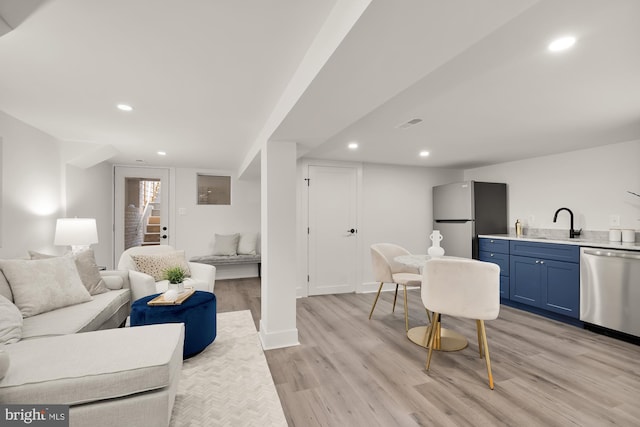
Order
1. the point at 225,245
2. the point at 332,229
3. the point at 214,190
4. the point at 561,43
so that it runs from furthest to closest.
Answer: the point at 214,190
the point at 225,245
the point at 332,229
the point at 561,43

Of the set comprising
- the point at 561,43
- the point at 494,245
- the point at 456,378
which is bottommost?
the point at 456,378

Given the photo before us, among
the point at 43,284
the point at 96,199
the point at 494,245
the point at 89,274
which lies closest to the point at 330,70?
the point at 43,284

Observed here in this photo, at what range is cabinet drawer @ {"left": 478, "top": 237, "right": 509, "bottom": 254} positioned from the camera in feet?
13.5

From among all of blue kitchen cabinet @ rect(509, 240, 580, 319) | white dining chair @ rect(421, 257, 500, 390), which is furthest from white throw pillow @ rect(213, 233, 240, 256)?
blue kitchen cabinet @ rect(509, 240, 580, 319)

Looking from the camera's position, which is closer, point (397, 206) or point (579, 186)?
point (579, 186)

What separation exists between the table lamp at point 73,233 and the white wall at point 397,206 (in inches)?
142

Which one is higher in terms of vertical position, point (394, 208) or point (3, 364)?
point (394, 208)

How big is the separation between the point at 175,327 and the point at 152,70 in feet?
5.57

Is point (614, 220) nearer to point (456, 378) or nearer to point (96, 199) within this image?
point (456, 378)

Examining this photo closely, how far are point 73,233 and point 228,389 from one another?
2649 mm

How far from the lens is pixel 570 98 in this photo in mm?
2207

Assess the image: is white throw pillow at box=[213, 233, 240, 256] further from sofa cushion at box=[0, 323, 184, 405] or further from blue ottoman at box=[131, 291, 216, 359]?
sofa cushion at box=[0, 323, 184, 405]

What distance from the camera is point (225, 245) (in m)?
5.52

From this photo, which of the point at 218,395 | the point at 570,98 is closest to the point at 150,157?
the point at 218,395
